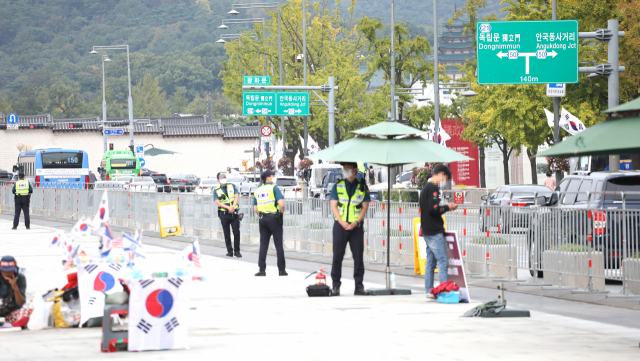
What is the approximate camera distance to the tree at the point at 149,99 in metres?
147

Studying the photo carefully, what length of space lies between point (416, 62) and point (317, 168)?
13.5 meters

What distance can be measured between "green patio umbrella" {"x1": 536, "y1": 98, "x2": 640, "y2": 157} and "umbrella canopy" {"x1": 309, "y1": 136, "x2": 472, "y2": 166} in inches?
132

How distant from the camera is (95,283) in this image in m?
9.28

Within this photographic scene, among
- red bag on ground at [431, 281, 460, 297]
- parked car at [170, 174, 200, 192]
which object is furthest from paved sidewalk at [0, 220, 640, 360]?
parked car at [170, 174, 200, 192]

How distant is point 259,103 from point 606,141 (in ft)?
117

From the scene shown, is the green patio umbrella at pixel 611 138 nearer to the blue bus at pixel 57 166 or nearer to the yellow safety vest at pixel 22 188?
the yellow safety vest at pixel 22 188

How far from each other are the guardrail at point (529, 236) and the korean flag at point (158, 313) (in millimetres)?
5263

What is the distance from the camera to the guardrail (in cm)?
1216

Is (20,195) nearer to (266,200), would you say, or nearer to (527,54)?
(266,200)

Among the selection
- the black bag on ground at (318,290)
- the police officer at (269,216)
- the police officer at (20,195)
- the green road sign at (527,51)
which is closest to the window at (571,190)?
the black bag on ground at (318,290)

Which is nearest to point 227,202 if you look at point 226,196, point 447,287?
point 226,196

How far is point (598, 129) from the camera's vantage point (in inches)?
314

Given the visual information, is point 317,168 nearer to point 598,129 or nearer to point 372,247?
point 372,247

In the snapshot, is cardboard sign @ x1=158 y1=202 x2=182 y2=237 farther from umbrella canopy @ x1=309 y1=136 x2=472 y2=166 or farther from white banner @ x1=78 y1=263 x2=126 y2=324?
white banner @ x1=78 y1=263 x2=126 y2=324
